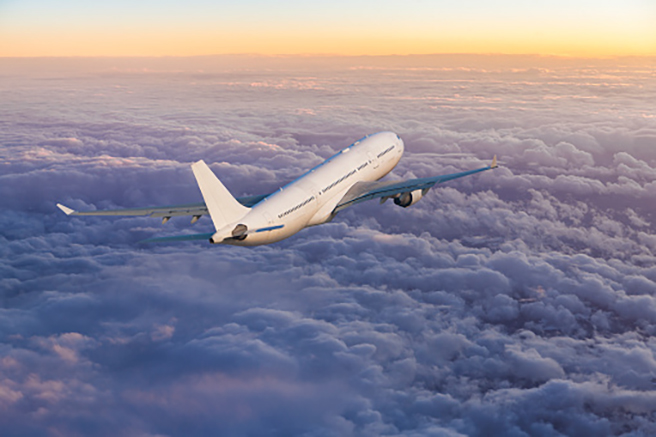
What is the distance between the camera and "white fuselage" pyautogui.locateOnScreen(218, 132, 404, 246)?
50.4m

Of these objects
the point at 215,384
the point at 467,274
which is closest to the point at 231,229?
the point at 215,384

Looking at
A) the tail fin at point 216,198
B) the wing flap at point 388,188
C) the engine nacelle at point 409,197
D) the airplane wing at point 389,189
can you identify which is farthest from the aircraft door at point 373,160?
the tail fin at point 216,198

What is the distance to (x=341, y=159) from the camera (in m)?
66.6

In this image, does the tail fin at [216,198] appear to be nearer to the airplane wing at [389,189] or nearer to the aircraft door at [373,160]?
the airplane wing at [389,189]

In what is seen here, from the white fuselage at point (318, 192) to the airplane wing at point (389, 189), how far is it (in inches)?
42.4

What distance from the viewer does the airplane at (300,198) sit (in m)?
46.5

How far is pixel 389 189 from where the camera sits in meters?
61.1

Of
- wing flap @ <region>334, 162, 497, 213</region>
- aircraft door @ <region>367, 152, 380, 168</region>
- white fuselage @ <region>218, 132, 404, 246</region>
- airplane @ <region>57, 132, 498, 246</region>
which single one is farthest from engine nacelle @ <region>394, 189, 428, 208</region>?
aircraft door @ <region>367, 152, 380, 168</region>

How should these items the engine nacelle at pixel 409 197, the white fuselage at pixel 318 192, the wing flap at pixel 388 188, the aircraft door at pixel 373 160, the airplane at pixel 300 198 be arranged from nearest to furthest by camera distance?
1. the airplane at pixel 300 198
2. the white fuselage at pixel 318 192
3. the wing flap at pixel 388 188
4. the engine nacelle at pixel 409 197
5. the aircraft door at pixel 373 160

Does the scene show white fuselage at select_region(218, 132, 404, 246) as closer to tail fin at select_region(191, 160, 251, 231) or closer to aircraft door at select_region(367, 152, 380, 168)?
aircraft door at select_region(367, 152, 380, 168)

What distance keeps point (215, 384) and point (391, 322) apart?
46854mm

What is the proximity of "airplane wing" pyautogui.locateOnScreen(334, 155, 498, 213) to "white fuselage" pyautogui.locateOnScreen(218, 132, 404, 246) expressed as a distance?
1.08 m

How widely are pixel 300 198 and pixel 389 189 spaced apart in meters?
12.0

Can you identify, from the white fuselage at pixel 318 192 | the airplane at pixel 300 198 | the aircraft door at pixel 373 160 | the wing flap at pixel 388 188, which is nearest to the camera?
the airplane at pixel 300 198
